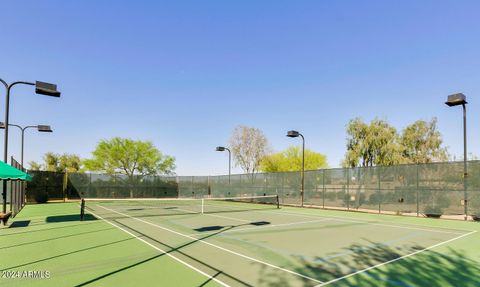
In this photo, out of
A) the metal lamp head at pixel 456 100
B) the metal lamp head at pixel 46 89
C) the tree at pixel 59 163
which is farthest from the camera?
the tree at pixel 59 163

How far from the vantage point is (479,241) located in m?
10.1

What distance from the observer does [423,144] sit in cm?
4309

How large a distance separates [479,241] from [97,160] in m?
51.5

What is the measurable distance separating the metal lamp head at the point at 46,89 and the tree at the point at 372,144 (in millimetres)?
37055

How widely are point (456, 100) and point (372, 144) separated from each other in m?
26.2

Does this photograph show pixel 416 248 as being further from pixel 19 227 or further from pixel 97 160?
pixel 97 160

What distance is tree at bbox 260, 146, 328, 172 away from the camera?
55.5 m

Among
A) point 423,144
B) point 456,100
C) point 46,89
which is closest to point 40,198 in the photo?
point 46,89

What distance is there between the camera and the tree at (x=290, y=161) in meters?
55.5

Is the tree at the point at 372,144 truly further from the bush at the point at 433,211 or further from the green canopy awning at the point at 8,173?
the green canopy awning at the point at 8,173

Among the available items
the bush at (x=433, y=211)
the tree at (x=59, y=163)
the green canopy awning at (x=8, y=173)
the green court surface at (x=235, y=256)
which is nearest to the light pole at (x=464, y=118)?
the bush at (x=433, y=211)

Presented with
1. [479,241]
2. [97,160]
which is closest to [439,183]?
[479,241]

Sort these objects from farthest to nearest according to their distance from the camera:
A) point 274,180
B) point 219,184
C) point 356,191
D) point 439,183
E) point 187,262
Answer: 1. point 219,184
2. point 274,180
3. point 356,191
4. point 439,183
5. point 187,262

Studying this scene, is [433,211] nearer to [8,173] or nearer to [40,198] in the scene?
[8,173]
